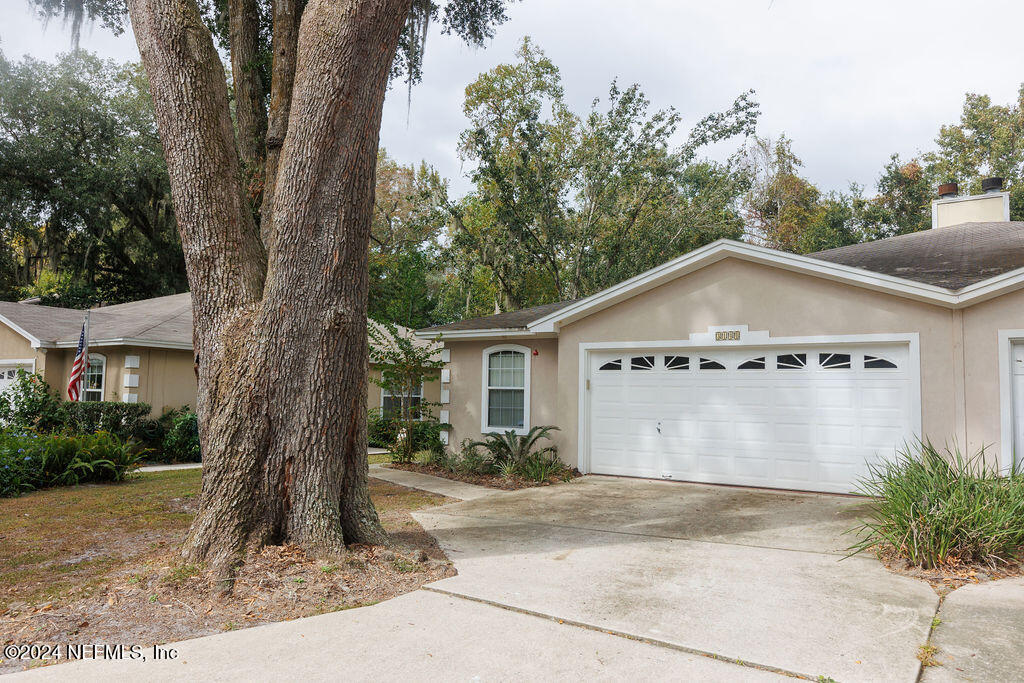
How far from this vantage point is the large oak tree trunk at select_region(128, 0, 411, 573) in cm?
486

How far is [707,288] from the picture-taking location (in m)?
10.1

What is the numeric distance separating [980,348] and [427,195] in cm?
1901

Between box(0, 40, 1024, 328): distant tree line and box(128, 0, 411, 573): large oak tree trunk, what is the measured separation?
680 inches

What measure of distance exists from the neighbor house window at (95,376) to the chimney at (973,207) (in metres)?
19.8

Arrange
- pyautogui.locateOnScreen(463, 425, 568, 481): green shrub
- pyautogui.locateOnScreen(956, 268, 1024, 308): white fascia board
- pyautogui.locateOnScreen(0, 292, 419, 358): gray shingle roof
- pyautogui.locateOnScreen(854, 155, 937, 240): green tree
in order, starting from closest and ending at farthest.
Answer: pyautogui.locateOnScreen(956, 268, 1024, 308): white fascia board
pyautogui.locateOnScreen(463, 425, 568, 481): green shrub
pyautogui.locateOnScreen(0, 292, 419, 358): gray shingle roof
pyautogui.locateOnScreen(854, 155, 937, 240): green tree

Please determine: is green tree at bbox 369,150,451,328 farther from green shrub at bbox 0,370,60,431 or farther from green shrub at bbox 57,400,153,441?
green shrub at bbox 0,370,60,431

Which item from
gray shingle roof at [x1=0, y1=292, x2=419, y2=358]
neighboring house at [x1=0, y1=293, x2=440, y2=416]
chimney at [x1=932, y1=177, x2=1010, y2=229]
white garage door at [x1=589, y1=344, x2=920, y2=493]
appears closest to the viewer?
white garage door at [x1=589, y1=344, x2=920, y2=493]

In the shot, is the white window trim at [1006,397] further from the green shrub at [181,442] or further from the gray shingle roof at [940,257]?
the green shrub at [181,442]

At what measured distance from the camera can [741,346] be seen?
31.9ft

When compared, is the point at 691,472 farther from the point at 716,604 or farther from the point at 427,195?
the point at 427,195

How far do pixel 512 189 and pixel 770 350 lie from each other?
15334 millimetres

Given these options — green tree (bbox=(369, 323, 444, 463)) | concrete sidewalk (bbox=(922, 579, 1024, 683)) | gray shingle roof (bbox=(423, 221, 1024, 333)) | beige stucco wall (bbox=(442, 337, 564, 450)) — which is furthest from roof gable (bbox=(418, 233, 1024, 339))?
concrete sidewalk (bbox=(922, 579, 1024, 683))

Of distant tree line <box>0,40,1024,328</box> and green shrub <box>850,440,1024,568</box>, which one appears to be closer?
green shrub <box>850,440,1024,568</box>

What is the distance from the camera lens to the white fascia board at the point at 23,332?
14914 millimetres
